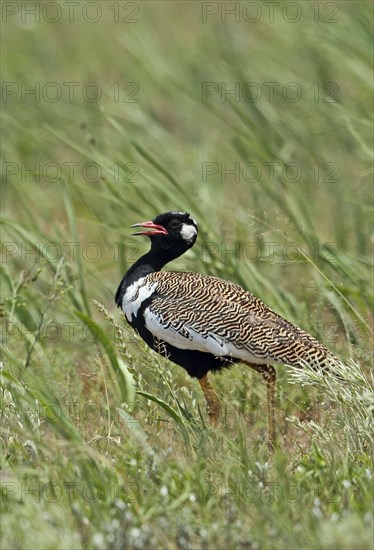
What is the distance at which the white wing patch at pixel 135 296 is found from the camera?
15.7 ft

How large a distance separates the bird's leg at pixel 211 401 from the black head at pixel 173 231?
0.63 meters

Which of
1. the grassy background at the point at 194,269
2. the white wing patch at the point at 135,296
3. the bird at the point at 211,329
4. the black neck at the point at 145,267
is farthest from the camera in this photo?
the black neck at the point at 145,267

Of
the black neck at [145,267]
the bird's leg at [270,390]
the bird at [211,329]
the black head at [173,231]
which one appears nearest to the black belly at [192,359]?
the bird at [211,329]

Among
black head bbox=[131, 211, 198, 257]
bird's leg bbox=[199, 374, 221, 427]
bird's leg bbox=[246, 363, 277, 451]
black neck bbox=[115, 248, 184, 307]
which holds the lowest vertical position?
bird's leg bbox=[199, 374, 221, 427]

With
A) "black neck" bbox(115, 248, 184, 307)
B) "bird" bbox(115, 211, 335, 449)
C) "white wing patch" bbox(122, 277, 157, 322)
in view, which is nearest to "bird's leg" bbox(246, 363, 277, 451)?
"bird" bbox(115, 211, 335, 449)

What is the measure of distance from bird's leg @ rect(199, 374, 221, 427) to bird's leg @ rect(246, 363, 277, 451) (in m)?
0.19

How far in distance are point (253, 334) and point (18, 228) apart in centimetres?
120

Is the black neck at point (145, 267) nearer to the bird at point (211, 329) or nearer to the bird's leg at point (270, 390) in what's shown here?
the bird at point (211, 329)

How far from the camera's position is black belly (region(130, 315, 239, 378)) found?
4.69 metres

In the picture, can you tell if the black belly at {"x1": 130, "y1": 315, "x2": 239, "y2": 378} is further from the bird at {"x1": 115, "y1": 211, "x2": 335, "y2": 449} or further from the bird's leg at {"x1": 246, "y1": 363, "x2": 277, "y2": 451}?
the bird's leg at {"x1": 246, "y1": 363, "x2": 277, "y2": 451}

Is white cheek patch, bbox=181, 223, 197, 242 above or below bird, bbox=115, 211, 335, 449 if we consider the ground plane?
above

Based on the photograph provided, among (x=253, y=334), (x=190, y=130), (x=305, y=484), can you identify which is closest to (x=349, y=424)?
(x=305, y=484)

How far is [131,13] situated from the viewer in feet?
36.3

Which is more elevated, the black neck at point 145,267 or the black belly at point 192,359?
the black neck at point 145,267
